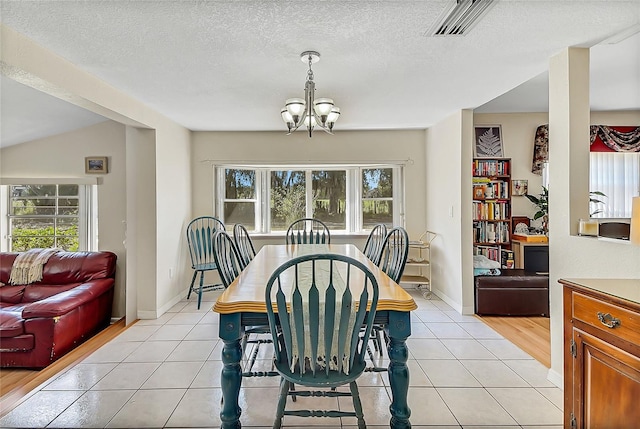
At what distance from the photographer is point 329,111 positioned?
2.62 m

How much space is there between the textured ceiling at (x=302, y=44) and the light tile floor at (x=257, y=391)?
221cm

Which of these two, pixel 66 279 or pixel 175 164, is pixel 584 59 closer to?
pixel 175 164

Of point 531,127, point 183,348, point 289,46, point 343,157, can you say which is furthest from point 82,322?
point 531,127

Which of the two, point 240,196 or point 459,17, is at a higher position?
point 459,17

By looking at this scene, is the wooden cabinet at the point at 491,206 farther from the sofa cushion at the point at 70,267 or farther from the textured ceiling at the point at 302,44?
the sofa cushion at the point at 70,267

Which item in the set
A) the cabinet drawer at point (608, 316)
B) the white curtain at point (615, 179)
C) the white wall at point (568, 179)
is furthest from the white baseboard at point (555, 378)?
the white curtain at point (615, 179)

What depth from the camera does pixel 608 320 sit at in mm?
1347

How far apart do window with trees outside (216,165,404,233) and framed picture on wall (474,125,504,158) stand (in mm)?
1126

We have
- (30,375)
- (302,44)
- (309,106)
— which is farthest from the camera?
(30,375)

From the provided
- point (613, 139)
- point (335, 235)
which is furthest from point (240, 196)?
point (613, 139)

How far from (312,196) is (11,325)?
3.54 m

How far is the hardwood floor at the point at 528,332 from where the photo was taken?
298 centimetres

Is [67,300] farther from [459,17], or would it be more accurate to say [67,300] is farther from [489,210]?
[489,210]

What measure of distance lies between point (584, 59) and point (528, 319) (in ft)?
8.63
